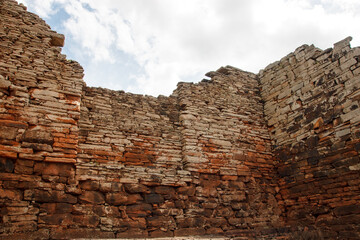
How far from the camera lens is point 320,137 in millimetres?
7430

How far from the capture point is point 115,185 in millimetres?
5926

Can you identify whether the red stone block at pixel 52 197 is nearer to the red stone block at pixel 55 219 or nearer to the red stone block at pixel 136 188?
the red stone block at pixel 55 219

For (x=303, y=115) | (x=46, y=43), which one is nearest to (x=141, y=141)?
(x=46, y=43)

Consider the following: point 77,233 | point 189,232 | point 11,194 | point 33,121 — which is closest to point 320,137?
point 189,232

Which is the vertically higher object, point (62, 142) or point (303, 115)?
point (303, 115)

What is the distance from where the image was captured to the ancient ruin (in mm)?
5234

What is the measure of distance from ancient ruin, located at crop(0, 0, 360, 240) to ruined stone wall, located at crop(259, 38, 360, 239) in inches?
1.1

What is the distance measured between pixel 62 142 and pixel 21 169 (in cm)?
84

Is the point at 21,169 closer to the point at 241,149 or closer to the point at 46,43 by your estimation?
the point at 46,43

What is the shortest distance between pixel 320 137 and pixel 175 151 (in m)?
3.84

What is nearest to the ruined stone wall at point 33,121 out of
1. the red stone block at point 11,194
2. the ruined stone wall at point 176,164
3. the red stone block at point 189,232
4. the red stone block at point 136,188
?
the red stone block at point 11,194

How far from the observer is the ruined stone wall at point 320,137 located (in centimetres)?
662

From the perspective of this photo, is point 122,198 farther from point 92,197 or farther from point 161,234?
point 161,234

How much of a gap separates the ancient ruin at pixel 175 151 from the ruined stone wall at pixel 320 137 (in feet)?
0.09
